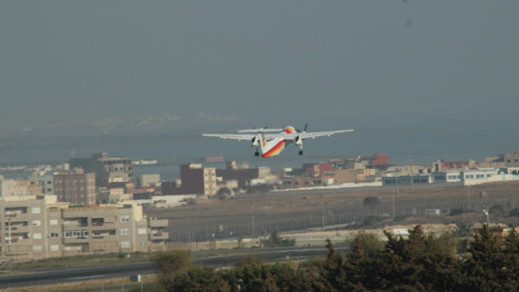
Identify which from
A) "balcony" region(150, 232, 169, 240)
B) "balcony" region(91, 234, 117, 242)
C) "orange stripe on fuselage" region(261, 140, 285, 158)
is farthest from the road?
"balcony" region(150, 232, 169, 240)

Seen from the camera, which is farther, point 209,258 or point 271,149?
point 271,149

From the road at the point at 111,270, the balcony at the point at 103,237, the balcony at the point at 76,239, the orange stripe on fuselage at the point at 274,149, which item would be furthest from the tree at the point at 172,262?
the balcony at the point at 103,237

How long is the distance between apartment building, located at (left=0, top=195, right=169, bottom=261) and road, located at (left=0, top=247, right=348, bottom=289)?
130 feet

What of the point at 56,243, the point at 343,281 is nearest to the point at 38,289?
the point at 343,281

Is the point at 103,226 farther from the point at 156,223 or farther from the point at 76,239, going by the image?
the point at 156,223

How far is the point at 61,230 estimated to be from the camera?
15725 centimetres

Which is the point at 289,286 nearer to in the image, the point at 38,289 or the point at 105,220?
the point at 38,289

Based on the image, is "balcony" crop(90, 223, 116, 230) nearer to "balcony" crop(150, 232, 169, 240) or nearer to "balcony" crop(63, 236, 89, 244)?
"balcony" crop(63, 236, 89, 244)

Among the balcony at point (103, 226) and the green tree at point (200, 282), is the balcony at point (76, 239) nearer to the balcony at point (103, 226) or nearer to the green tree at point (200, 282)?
the balcony at point (103, 226)

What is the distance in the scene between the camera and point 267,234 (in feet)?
571

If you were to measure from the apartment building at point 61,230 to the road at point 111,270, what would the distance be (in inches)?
1564

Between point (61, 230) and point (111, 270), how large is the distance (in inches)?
2116

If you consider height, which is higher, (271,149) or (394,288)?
(271,149)

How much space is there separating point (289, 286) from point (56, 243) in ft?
311
